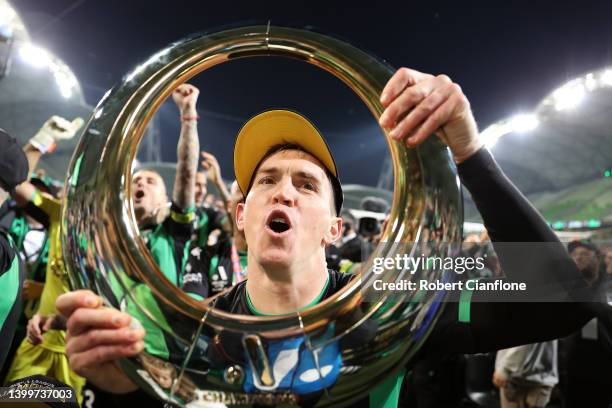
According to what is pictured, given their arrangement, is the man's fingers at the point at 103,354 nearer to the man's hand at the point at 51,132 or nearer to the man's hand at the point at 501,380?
the man's hand at the point at 51,132

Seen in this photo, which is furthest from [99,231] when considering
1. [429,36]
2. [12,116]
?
[429,36]

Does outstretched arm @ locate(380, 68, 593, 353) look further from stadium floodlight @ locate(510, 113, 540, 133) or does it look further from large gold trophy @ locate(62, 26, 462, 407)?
stadium floodlight @ locate(510, 113, 540, 133)

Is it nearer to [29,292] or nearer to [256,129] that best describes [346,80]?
[256,129]

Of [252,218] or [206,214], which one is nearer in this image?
[252,218]

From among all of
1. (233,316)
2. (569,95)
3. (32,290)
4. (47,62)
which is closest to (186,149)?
(32,290)

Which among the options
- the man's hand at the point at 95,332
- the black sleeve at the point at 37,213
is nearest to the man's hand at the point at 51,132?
the black sleeve at the point at 37,213

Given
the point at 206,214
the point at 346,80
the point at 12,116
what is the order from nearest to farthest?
the point at 346,80
the point at 206,214
the point at 12,116

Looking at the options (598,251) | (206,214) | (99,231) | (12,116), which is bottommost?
(99,231)

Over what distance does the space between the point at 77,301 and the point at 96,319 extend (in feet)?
0.14

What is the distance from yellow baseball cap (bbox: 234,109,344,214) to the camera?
1233 millimetres

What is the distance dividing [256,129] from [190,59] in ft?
1.57

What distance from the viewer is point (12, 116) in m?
14.1

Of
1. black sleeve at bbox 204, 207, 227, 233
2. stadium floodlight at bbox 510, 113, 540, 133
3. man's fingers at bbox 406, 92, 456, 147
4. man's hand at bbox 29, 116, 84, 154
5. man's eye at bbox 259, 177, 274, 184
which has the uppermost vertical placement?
stadium floodlight at bbox 510, 113, 540, 133

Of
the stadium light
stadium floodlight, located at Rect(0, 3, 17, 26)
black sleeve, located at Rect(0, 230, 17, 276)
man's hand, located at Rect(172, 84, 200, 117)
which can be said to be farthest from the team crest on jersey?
stadium floodlight, located at Rect(0, 3, 17, 26)
